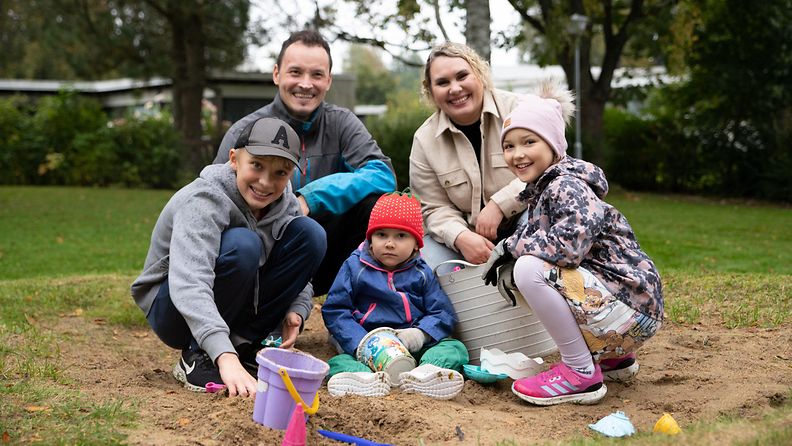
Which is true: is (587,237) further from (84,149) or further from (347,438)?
(84,149)

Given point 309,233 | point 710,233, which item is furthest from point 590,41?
point 309,233

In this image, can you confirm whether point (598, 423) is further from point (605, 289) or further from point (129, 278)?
point (129, 278)

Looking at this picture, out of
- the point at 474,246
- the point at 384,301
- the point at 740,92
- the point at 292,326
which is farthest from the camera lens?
the point at 740,92

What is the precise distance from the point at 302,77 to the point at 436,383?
6.25 feet

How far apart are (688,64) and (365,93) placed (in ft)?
127

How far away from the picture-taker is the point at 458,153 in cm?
455

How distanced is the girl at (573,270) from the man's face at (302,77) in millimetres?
1380

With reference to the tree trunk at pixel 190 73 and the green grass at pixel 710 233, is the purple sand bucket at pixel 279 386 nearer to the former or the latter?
the green grass at pixel 710 233

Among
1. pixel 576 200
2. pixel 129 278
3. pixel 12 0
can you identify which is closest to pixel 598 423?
pixel 576 200

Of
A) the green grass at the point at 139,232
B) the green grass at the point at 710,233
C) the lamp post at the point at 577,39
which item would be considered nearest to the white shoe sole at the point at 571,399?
the green grass at the point at 710,233

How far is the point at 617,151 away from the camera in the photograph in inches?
758

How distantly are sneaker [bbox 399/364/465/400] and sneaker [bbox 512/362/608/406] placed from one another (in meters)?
0.26

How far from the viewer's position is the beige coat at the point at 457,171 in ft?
14.7

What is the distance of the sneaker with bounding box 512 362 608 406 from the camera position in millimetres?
3410
